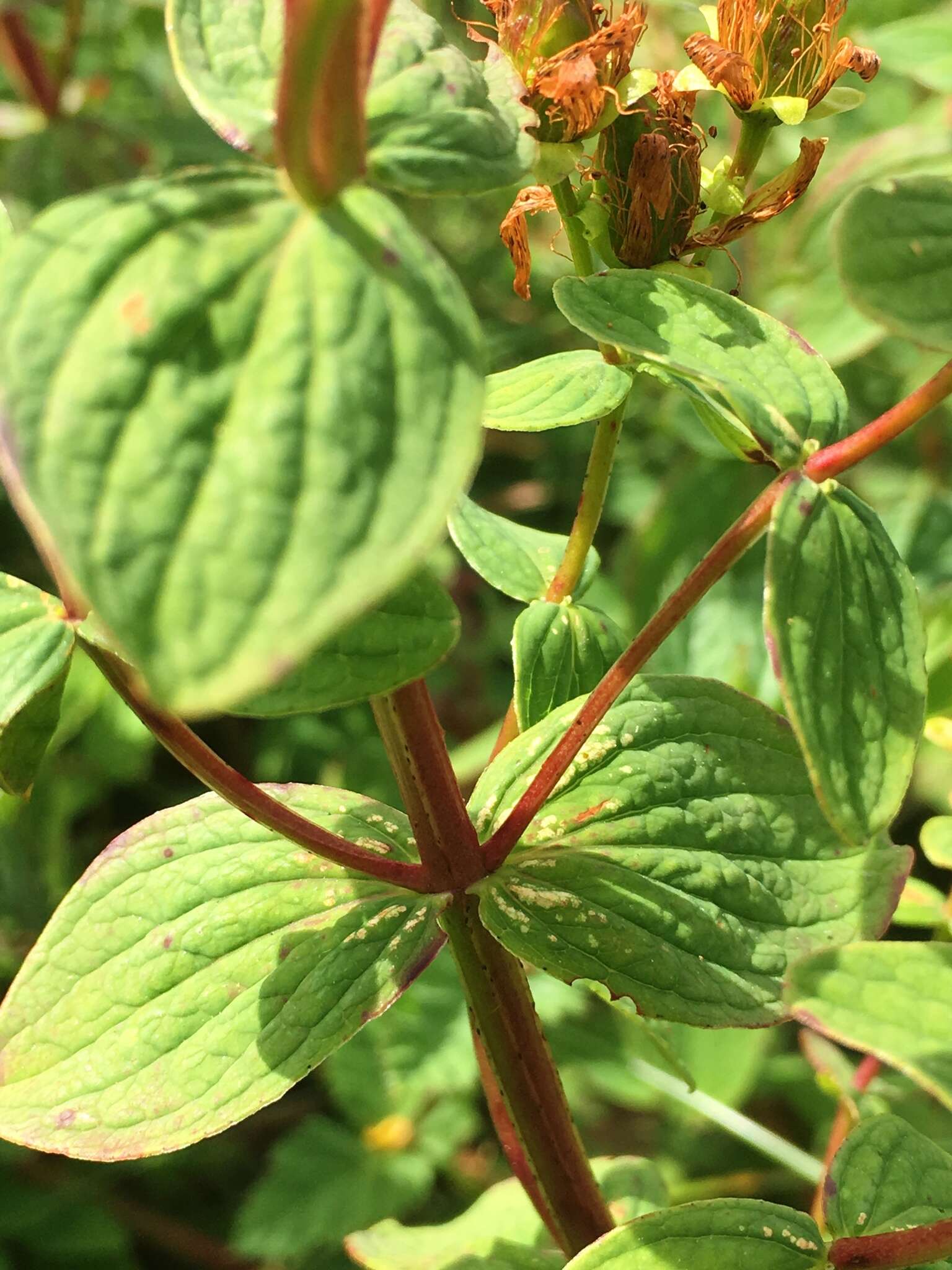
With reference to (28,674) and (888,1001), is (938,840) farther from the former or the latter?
(28,674)

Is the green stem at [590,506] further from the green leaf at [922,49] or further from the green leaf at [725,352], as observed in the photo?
the green leaf at [922,49]

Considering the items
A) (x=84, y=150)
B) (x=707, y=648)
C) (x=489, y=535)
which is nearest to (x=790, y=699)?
(x=489, y=535)

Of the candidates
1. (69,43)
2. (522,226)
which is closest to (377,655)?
(522,226)

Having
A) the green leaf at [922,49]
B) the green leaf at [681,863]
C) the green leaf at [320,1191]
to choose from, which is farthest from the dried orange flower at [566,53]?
the green leaf at [320,1191]

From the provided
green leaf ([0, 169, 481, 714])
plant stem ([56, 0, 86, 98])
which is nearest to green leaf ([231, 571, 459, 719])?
green leaf ([0, 169, 481, 714])

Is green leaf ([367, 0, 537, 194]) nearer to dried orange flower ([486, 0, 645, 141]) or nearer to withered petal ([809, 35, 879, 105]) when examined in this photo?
dried orange flower ([486, 0, 645, 141])

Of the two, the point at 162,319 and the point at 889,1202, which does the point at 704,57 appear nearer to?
the point at 162,319
